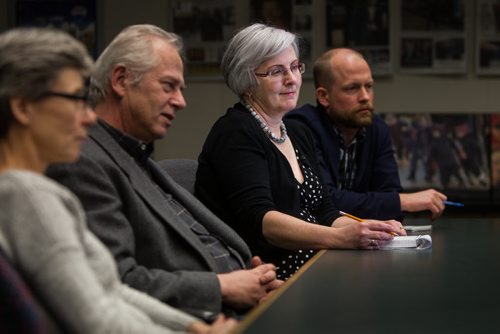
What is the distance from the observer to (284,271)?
9.61 feet

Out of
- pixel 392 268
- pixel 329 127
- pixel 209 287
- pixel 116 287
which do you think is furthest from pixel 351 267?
pixel 329 127

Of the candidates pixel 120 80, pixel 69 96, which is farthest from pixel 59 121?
pixel 120 80

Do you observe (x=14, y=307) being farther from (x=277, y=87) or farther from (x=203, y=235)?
(x=277, y=87)

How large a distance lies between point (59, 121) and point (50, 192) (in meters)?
0.12

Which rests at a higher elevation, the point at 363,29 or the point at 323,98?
the point at 363,29

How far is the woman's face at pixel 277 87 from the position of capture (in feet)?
9.97

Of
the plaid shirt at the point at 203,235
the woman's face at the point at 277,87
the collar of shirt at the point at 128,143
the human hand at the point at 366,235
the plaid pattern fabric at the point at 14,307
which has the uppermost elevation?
the woman's face at the point at 277,87

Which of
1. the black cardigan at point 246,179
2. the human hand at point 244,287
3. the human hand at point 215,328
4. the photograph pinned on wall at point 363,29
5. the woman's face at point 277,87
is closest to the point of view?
the human hand at point 215,328

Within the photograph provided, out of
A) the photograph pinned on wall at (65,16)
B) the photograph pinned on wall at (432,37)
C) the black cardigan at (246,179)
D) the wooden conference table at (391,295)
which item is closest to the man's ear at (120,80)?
the wooden conference table at (391,295)

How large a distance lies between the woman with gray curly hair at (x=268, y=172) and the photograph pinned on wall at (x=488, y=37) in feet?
9.45

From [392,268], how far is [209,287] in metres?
0.53

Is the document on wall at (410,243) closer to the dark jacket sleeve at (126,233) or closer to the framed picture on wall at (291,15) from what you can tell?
the dark jacket sleeve at (126,233)

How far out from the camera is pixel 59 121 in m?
1.31

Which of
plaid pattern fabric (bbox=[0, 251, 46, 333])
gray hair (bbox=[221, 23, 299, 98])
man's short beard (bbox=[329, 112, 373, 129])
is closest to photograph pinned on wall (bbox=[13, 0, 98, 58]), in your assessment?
man's short beard (bbox=[329, 112, 373, 129])
